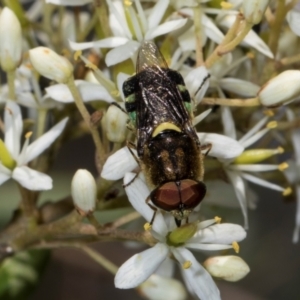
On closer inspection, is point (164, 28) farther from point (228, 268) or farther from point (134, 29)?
point (228, 268)

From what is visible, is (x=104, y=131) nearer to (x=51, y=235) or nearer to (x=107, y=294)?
(x=51, y=235)

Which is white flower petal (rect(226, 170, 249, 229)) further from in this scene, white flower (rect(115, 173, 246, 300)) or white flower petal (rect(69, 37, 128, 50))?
white flower petal (rect(69, 37, 128, 50))

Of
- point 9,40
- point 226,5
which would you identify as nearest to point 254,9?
point 226,5

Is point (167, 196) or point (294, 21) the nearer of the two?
point (167, 196)

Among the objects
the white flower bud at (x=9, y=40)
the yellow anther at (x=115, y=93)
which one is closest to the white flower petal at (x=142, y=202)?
the yellow anther at (x=115, y=93)

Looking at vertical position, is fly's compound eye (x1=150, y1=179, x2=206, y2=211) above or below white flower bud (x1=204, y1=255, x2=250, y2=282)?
above

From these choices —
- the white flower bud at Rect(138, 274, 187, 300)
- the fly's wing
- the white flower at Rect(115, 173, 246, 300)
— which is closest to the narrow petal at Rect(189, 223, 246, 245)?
the white flower at Rect(115, 173, 246, 300)
